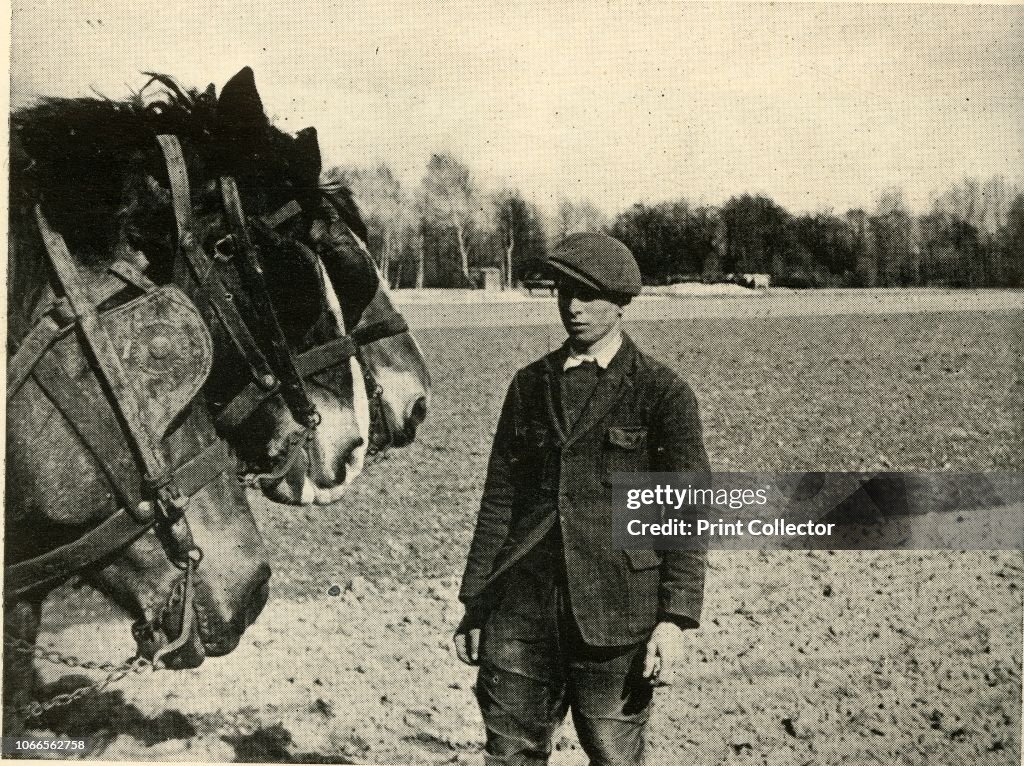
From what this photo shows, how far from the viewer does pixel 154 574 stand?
14.2 ft

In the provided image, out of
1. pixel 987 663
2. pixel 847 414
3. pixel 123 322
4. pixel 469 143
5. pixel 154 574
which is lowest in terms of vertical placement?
pixel 987 663

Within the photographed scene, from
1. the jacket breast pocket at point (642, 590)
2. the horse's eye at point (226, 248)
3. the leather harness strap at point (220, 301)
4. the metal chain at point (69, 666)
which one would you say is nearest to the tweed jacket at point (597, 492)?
the jacket breast pocket at point (642, 590)

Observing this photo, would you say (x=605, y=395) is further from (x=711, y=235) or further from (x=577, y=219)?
(x=711, y=235)

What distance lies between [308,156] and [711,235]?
5.28 feet

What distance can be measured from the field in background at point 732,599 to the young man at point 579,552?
26 centimetres

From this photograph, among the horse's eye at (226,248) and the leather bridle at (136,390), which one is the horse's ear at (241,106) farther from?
the horse's eye at (226,248)

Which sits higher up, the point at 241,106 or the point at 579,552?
the point at 241,106

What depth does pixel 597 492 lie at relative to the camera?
4.01 meters

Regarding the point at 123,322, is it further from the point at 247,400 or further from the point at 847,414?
the point at 847,414

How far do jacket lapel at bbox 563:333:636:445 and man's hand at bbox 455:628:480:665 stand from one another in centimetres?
81

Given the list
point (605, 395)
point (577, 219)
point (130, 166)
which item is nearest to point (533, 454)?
point (605, 395)

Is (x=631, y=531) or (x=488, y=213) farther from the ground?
(x=488, y=213)

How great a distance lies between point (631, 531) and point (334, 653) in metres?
1.31

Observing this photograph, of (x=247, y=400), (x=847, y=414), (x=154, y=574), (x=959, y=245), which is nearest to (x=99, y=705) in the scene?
(x=154, y=574)
